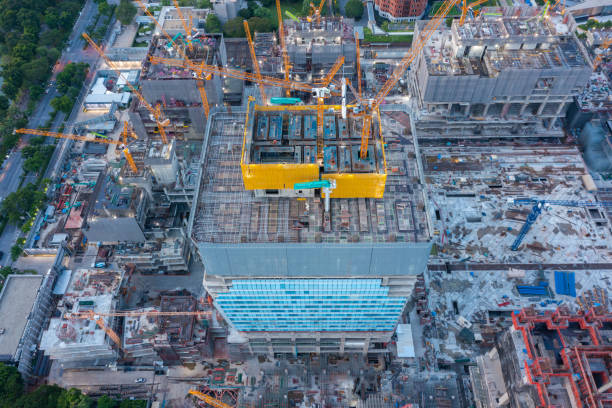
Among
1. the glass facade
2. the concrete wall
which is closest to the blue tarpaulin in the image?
the glass facade

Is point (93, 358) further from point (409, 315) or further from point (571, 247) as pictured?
point (571, 247)

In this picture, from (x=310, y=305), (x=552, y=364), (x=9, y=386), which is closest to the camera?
(x=552, y=364)

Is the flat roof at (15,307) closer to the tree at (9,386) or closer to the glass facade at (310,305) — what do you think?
the tree at (9,386)

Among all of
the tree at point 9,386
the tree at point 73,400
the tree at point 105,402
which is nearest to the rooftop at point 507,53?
the tree at point 105,402

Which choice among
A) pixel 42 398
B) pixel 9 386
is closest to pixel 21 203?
pixel 9 386

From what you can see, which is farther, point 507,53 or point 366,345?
point 507,53

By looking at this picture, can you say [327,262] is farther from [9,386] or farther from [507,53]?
[507,53]

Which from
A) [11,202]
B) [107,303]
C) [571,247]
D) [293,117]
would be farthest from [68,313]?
[571,247]
